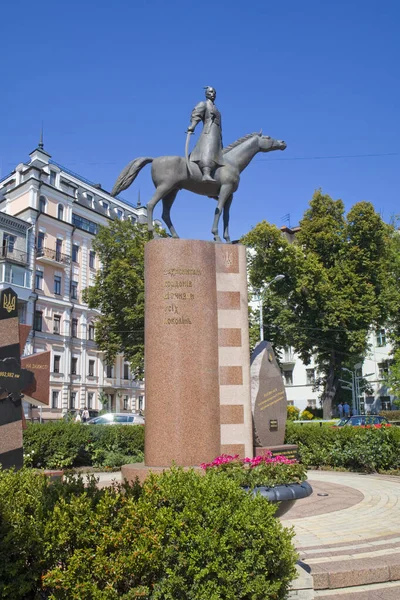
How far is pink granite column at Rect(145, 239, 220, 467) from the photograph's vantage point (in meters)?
7.96

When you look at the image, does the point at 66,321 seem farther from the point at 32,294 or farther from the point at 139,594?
the point at 139,594

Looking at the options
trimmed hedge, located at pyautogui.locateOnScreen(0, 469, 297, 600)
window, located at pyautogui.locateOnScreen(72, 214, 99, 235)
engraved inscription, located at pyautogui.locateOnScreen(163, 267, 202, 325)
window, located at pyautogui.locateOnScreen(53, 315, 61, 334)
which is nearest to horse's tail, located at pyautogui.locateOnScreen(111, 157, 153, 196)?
engraved inscription, located at pyautogui.locateOnScreen(163, 267, 202, 325)

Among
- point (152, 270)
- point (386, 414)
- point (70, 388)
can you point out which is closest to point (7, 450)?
point (152, 270)

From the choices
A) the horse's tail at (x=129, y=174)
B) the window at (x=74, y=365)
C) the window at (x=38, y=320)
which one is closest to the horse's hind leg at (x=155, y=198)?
the horse's tail at (x=129, y=174)

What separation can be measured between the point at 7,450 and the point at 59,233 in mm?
37995

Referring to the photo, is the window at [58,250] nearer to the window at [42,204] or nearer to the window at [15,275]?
the window at [42,204]

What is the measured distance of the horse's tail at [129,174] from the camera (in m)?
9.55

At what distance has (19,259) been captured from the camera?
4153 cm

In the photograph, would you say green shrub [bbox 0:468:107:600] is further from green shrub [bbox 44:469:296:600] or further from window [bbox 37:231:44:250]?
window [bbox 37:231:44:250]

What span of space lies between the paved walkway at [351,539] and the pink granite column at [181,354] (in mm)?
1811

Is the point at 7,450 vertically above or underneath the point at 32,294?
underneath

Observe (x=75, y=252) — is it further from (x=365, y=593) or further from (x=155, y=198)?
(x=365, y=593)

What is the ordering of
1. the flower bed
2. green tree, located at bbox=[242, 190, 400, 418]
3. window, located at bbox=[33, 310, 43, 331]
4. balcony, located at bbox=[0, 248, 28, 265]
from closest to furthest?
1. the flower bed
2. green tree, located at bbox=[242, 190, 400, 418]
3. balcony, located at bbox=[0, 248, 28, 265]
4. window, located at bbox=[33, 310, 43, 331]

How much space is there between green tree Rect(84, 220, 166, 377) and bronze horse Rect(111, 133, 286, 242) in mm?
19822
